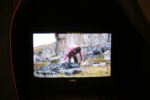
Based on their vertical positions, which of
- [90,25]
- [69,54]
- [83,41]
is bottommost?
[69,54]

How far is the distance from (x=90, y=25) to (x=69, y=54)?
419mm

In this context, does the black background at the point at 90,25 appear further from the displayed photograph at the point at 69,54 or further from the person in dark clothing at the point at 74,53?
the person in dark clothing at the point at 74,53

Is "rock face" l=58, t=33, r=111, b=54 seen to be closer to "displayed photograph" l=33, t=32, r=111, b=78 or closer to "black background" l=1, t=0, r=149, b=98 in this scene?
"displayed photograph" l=33, t=32, r=111, b=78

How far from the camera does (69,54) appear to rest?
175 cm

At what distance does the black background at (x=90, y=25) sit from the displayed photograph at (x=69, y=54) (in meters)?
0.10

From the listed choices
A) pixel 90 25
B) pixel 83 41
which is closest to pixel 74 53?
pixel 83 41

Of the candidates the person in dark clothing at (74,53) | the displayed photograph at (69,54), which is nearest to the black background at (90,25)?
the displayed photograph at (69,54)

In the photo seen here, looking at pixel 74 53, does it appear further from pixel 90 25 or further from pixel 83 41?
pixel 90 25

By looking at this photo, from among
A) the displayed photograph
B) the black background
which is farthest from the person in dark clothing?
the black background
